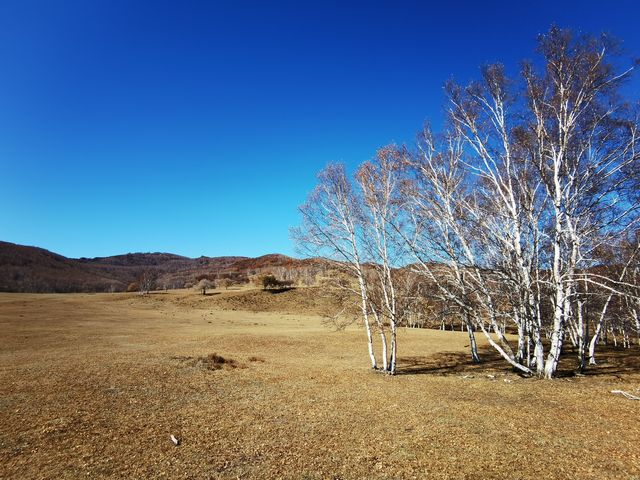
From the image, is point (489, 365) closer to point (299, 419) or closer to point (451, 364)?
point (451, 364)

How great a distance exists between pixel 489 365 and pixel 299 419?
1285 cm

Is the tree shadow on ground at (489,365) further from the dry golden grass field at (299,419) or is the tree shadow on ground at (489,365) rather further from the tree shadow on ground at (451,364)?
the dry golden grass field at (299,419)

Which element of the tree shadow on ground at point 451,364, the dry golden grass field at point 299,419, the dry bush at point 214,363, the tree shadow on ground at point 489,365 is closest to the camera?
the dry golden grass field at point 299,419

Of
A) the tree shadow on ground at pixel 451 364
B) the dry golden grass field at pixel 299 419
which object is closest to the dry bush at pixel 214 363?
the dry golden grass field at pixel 299 419

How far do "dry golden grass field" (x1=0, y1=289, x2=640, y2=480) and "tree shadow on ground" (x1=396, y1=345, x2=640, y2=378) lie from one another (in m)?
0.18

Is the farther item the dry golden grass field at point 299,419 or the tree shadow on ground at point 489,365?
the tree shadow on ground at point 489,365

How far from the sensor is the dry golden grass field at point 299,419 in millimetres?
6105

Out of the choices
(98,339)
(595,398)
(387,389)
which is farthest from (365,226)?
(98,339)

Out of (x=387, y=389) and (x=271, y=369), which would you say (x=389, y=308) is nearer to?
(x=387, y=389)

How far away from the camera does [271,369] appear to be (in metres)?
16.2

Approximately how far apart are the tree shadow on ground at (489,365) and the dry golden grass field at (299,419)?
0.60 ft

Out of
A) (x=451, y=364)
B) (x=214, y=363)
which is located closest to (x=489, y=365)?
(x=451, y=364)

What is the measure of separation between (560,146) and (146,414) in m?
14.3

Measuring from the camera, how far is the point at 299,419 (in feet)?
29.0
